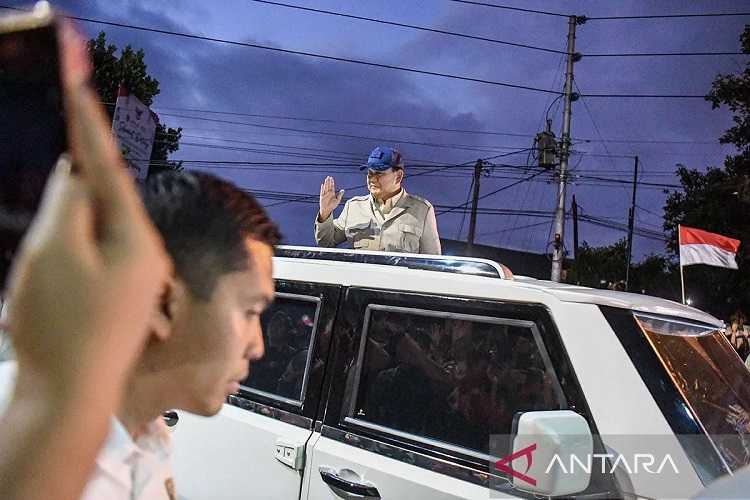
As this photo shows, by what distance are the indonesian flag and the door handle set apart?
994cm

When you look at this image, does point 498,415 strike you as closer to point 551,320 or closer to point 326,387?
point 551,320

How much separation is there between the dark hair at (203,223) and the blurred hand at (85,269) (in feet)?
0.86

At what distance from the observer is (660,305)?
221 centimetres

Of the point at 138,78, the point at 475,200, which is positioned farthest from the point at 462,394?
the point at 475,200

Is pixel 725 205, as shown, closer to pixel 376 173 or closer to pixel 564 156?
pixel 564 156

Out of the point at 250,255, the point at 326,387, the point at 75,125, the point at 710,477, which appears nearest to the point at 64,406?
the point at 75,125

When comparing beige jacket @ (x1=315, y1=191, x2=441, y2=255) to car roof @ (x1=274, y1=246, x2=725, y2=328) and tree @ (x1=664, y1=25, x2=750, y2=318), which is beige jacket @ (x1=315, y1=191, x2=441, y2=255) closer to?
car roof @ (x1=274, y1=246, x2=725, y2=328)

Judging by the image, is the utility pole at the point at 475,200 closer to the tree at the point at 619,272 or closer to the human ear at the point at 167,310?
the tree at the point at 619,272

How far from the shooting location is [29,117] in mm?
572

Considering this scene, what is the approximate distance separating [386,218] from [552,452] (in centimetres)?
212

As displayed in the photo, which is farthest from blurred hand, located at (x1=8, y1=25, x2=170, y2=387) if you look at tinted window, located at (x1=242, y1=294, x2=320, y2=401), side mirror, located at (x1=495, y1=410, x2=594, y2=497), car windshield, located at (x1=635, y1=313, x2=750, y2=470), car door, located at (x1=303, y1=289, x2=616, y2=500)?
tinted window, located at (x1=242, y1=294, x2=320, y2=401)

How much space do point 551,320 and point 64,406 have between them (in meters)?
1.69

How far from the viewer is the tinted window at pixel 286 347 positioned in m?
2.58

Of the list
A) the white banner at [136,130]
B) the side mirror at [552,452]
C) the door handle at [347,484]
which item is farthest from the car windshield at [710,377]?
the white banner at [136,130]
